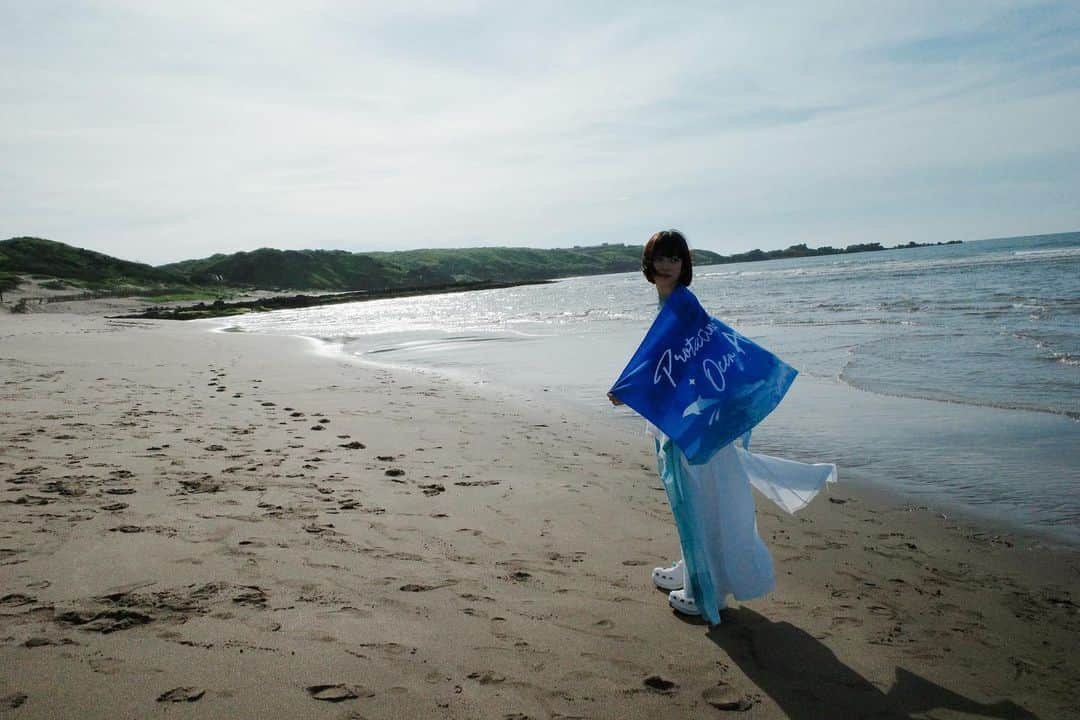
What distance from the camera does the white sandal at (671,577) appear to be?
145 inches

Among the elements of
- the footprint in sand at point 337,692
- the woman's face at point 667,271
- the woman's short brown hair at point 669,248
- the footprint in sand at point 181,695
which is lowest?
the footprint in sand at point 337,692

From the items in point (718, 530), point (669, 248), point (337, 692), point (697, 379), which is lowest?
point (337, 692)

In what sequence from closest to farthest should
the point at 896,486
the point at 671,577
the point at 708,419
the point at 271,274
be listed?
the point at 708,419 < the point at 671,577 < the point at 896,486 < the point at 271,274

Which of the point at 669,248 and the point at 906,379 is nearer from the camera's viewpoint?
the point at 669,248

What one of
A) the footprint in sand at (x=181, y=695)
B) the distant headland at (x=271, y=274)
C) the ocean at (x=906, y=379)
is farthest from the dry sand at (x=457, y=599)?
the distant headland at (x=271, y=274)

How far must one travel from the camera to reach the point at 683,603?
3.46m

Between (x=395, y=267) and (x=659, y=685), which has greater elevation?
(x=395, y=267)

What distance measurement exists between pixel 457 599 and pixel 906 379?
351 inches

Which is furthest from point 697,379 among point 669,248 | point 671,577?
point 671,577

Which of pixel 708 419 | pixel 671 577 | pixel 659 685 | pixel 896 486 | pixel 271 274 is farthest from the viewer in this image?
pixel 271 274

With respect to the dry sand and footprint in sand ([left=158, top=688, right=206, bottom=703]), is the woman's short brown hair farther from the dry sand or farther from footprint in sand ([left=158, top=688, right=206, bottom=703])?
footprint in sand ([left=158, top=688, right=206, bottom=703])

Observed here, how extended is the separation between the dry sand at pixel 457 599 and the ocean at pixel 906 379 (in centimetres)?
98

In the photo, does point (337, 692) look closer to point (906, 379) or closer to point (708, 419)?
point (708, 419)

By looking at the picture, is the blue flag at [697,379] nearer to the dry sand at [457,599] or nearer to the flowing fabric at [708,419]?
the flowing fabric at [708,419]
